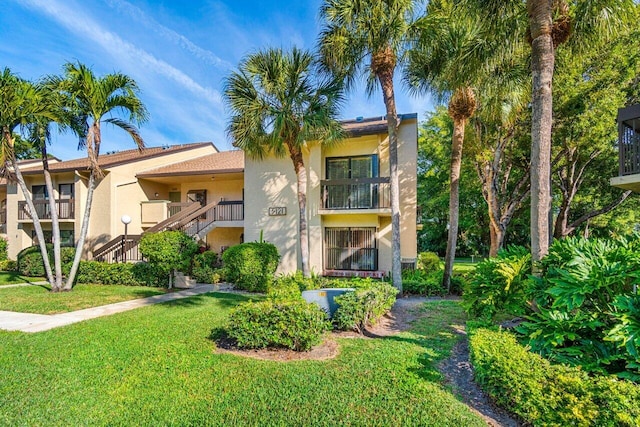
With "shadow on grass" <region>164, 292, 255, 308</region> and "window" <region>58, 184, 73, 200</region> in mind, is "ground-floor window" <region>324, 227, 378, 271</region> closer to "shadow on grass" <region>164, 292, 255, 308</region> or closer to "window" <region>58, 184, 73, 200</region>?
"shadow on grass" <region>164, 292, 255, 308</region>

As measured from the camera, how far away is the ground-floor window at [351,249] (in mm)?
14477

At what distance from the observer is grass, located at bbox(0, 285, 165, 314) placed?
974 centimetres

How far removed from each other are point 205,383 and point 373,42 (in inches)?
393

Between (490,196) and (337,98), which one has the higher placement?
(337,98)

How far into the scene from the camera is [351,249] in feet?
48.5

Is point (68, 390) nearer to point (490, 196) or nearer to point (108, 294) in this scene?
point (108, 294)

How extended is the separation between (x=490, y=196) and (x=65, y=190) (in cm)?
2457

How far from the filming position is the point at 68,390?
14.3 ft

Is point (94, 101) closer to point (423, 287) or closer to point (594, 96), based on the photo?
point (423, 287)

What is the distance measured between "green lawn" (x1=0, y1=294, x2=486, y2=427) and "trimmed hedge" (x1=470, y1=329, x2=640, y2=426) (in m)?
0.51

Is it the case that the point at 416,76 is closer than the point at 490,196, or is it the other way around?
the point at 416,76

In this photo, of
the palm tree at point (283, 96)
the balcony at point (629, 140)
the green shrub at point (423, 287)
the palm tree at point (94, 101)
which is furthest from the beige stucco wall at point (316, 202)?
the balcony at point (629, 140)

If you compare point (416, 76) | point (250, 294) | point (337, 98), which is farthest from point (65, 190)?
point (416, 76)

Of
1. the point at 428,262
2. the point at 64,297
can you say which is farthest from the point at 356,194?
the point at 64,297
